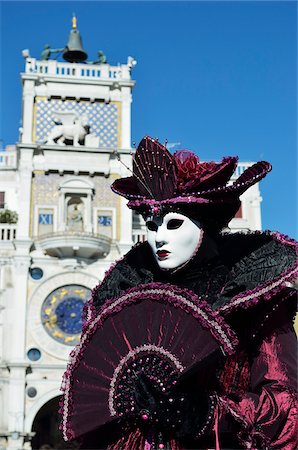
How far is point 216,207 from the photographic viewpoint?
2.14 m

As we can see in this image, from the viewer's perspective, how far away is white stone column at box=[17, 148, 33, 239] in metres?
15.1

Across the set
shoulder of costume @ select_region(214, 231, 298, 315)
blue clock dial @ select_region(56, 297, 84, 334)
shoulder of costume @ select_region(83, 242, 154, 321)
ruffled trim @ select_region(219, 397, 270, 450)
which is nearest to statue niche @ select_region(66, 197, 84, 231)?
blue clock dial @ select_region(56, 297, 84, 334)

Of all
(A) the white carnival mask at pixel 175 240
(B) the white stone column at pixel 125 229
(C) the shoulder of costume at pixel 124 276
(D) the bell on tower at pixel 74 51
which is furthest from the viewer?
(D) the bell on tower at pixel 74 51

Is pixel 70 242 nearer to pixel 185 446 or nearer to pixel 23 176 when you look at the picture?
pixel 23 176

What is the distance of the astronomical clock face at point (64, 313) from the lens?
578 inches

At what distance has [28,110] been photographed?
15719 millimetres

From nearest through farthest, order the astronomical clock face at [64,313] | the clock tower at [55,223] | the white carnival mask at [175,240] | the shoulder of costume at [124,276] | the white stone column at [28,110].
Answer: the white carnival mask at [175,240] → the shoulder of costume at [124,276] → the clock tower at [55,223] → the astronomical clock face at [64,313] → the white stone column at [28,110]

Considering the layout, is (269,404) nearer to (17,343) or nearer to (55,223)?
(17,343)

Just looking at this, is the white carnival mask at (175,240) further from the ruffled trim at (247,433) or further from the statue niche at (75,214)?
the statue niche at (75,214)

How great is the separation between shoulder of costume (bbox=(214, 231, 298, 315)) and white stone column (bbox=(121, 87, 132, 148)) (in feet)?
44.8

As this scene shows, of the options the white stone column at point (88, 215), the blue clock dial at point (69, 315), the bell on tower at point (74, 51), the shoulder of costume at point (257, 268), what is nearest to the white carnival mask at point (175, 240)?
the shoulder of costume at point (257, 268)

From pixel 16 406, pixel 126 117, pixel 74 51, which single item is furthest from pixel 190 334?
pixel 74 51

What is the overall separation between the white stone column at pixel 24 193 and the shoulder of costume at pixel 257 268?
13.2 m

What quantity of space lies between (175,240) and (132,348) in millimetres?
309
